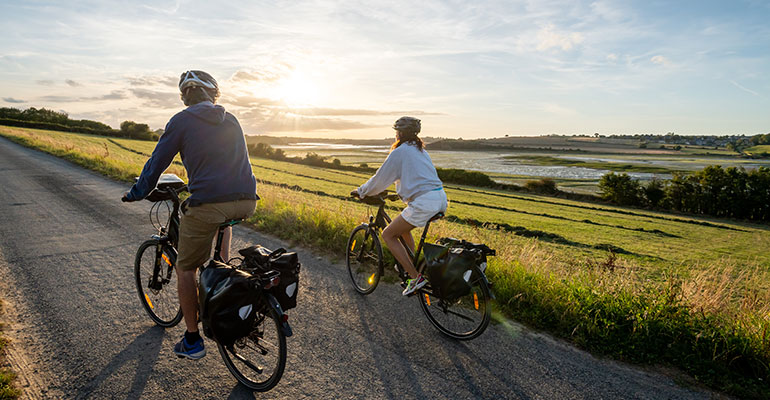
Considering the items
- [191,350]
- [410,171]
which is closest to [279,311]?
[191,350]

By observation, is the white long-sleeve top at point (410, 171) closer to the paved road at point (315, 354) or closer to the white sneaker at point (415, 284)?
the white sneaker at point (415, 284)

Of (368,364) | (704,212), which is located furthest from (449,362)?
(704,212)

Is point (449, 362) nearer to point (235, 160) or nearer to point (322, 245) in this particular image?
point (235, 160)

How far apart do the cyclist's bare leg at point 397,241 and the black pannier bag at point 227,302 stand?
1.87 meters

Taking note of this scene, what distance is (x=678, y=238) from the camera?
1217 inches

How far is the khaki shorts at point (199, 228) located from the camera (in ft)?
10.5

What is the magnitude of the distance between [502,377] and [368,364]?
1212 mm

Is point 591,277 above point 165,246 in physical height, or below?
below

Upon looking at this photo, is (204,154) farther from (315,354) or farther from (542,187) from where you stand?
(542,187)

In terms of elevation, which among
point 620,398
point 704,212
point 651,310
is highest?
point 651,310

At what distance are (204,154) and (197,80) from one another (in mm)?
619

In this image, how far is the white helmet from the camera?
3.18 m

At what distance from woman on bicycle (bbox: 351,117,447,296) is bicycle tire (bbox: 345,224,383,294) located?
79 cm

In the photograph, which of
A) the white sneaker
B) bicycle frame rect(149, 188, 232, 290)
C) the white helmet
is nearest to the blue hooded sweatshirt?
the white helmet
